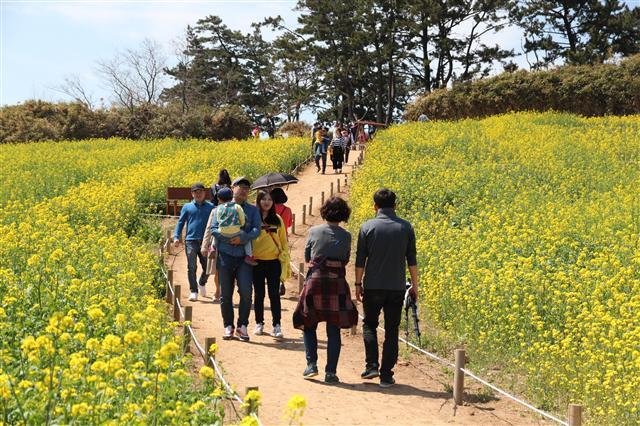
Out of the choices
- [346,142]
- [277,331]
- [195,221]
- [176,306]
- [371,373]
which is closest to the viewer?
[371,373]

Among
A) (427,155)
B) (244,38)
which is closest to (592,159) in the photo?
(427,155)

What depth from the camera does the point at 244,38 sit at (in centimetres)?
6575

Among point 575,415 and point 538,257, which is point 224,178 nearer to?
point 538,257

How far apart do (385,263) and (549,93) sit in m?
33.2

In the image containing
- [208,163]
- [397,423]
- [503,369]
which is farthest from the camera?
[208,163]

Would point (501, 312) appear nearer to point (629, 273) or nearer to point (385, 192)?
point (629, 273)

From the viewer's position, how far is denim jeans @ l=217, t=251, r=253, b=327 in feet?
32.1

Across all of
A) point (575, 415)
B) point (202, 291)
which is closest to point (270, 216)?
point (202, 291)

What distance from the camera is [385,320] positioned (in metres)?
8.44

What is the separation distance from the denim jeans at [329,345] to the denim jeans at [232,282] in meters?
1.63

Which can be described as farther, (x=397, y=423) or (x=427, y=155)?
(x=427, y=155)

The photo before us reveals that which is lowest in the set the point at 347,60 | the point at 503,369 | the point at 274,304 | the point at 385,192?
the point at 503,369

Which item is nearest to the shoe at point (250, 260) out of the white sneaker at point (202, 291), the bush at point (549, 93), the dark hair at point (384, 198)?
the dark hair at point (384, 198)

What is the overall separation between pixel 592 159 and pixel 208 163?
43.0 feet
